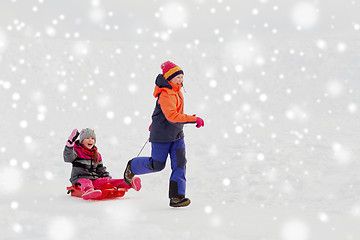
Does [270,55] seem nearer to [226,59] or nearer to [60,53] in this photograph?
[226,59]

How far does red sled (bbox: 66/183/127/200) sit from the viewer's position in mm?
5531

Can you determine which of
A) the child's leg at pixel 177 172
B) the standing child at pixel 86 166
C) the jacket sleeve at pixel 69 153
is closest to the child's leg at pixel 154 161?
the child's leg at pixel 177 172

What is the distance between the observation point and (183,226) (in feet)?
13.0

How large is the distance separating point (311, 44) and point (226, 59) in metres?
4.24

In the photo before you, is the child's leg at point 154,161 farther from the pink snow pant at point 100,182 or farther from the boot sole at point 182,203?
the boot sole at point 182,203

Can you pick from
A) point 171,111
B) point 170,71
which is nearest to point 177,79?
point 170,71

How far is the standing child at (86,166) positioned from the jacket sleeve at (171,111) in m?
1.29

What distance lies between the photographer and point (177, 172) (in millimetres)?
5094

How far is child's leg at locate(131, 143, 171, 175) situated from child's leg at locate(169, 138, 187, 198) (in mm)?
111

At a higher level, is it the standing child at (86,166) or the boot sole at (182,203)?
the standing child at (86,166)

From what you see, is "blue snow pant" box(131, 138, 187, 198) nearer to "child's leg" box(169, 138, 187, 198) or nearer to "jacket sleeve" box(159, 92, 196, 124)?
"child's leg" box(169, 138, 187, 198)

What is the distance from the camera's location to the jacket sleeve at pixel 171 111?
191 inches

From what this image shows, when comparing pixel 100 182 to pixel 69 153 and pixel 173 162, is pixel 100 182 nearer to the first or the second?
pixel 69 153

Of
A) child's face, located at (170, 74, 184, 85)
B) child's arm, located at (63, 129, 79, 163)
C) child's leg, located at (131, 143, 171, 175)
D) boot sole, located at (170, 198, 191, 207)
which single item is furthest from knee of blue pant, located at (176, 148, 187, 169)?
child's arm, located at (63, 129, 79, 163)
